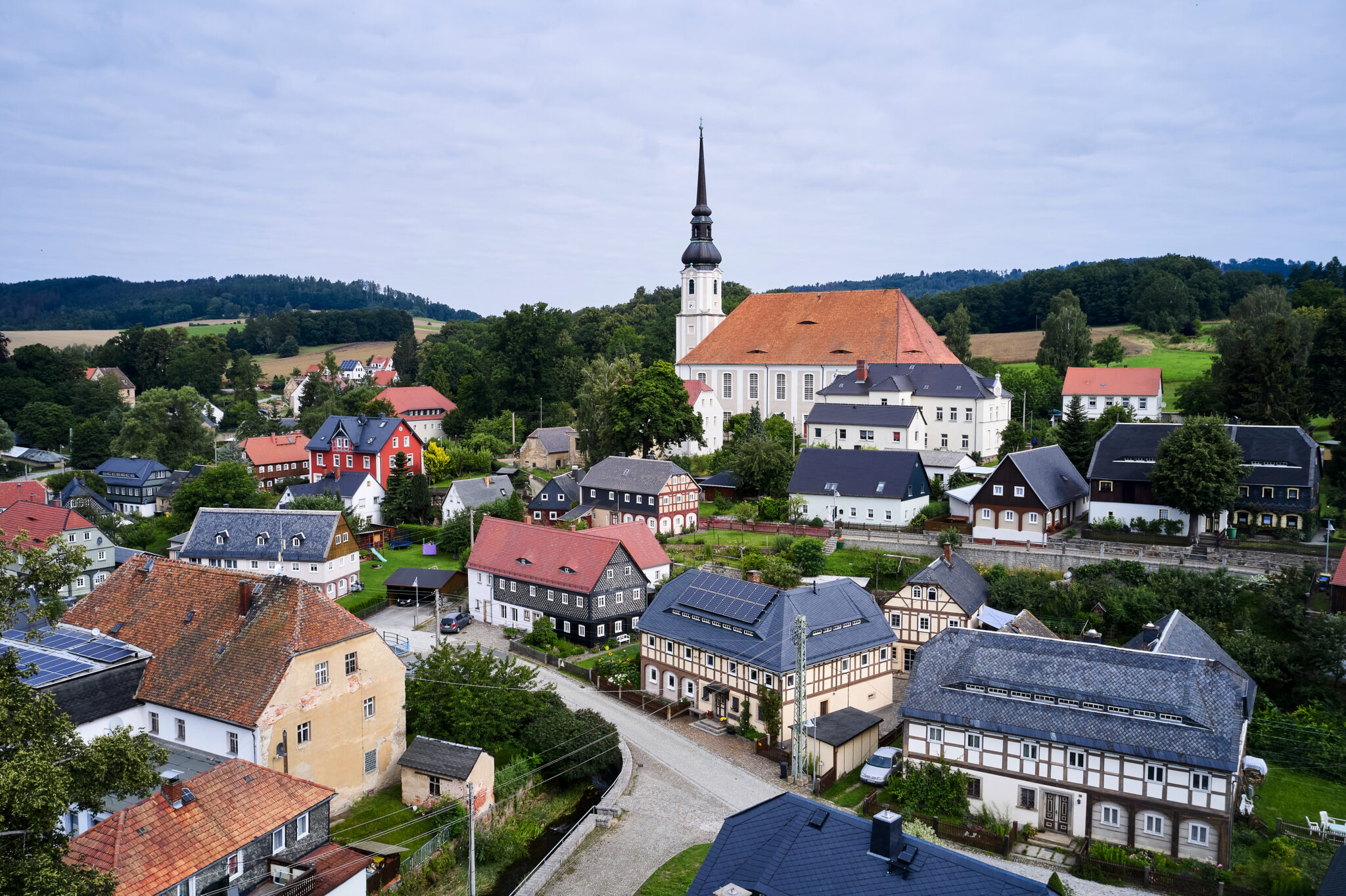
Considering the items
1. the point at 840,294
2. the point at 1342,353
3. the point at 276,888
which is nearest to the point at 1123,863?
the point at 276,888

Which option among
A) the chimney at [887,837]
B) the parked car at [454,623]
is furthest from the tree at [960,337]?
the chimney at [887,837]

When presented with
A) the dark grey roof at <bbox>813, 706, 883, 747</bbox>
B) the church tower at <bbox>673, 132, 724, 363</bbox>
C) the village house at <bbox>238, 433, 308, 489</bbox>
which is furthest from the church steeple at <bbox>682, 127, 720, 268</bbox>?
the dark grey roof at <bbox>813, 706, 883, 747</bbox>

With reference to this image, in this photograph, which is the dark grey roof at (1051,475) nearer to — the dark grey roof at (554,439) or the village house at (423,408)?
the dark grey roof at (554,439)

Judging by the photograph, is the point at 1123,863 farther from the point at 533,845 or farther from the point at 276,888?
the point at 276,888

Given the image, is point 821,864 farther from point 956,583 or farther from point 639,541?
point 639,541

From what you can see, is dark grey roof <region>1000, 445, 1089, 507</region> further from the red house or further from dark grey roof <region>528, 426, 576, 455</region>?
the red house

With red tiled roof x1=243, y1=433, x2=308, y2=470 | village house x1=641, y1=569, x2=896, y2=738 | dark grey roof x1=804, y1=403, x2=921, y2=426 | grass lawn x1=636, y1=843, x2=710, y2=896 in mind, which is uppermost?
dark grey roof x1=804, y1=403, x2=921, y2=426

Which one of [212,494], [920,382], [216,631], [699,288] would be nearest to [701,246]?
[699,288]
